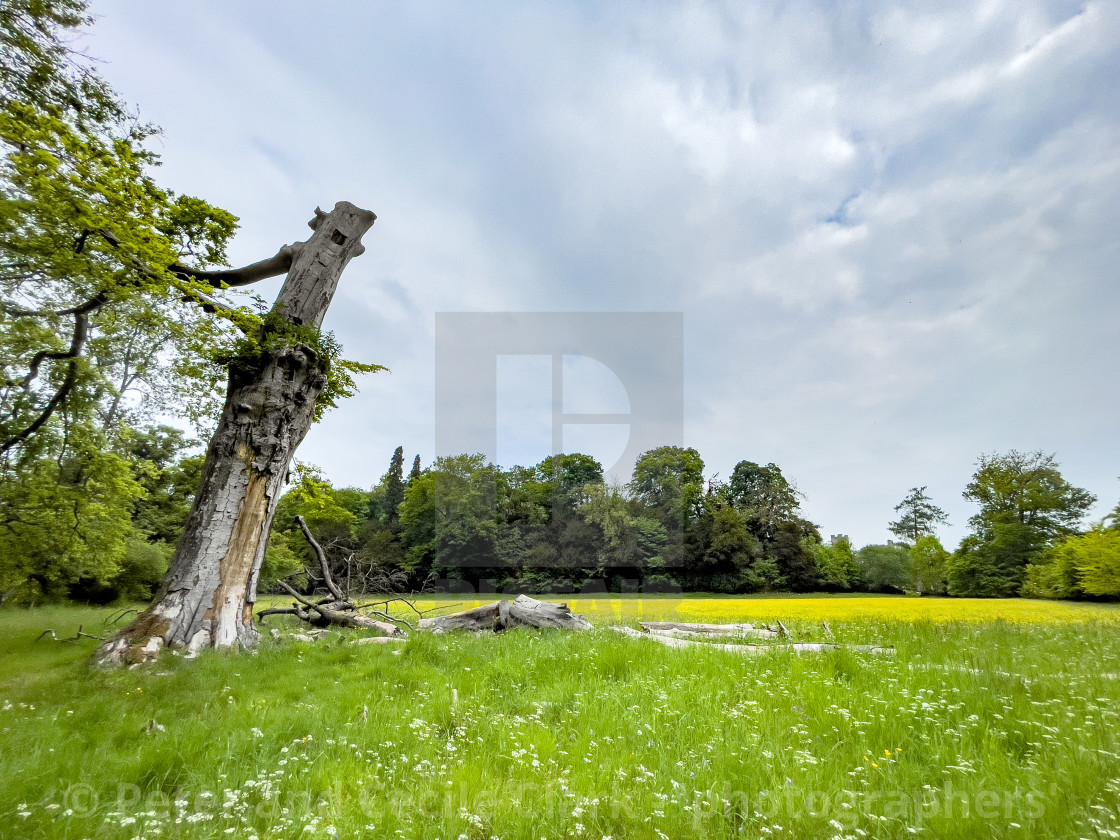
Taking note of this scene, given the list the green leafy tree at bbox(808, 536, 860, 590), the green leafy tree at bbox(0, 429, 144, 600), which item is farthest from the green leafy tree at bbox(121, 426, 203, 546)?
the green leafy tree at bbox(808, 536, 860, 590)

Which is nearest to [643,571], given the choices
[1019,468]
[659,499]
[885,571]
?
[659,499]

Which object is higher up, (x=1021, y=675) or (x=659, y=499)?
(x=659, y=499)

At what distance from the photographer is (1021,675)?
14.7 ft

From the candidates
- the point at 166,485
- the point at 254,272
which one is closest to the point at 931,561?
the point at 254,272

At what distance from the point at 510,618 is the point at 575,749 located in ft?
25.4

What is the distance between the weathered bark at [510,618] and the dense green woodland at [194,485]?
4.13 metres

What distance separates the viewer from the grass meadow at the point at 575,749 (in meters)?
2.31

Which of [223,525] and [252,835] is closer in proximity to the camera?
[252,835]

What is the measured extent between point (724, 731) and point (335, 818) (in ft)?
8.89

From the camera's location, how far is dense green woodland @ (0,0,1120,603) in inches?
259

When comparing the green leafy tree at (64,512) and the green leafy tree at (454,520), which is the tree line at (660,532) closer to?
the green leafy tree at (454,520)

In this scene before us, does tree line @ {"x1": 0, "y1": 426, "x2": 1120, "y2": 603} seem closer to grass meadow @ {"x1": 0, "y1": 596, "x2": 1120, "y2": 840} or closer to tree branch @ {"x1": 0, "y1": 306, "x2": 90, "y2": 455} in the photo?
tree branch @ {"x1": 0, "y1": 306, "x2": 90, "y2": 455}

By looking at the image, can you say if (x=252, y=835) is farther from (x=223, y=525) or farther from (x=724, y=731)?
(x=223, y=525)

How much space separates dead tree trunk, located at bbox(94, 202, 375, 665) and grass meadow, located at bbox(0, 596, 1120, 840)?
886 mm
